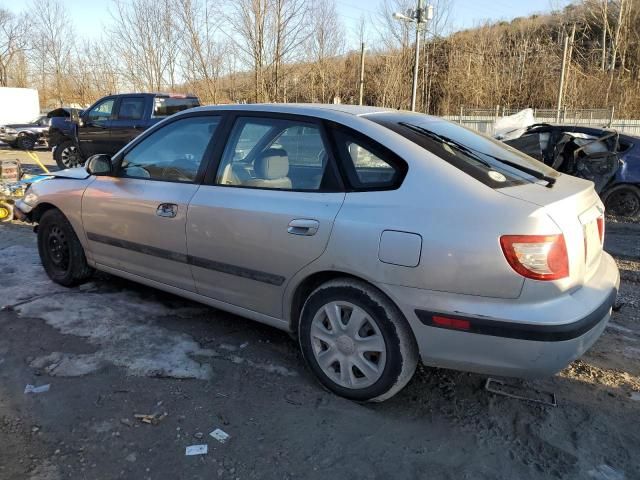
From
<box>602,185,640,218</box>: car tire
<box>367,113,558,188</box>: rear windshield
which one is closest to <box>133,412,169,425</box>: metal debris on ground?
<box>367,113,558,188</box>: rear windshield

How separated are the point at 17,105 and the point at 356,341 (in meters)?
30.6

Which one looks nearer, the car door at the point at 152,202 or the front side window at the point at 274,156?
the front side window at the point at 274,156

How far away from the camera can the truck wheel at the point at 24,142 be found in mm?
20734

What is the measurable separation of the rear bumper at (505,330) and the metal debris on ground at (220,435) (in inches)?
41.4

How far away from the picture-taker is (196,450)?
→ 250cm

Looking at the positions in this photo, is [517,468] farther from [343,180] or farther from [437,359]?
[343,180]

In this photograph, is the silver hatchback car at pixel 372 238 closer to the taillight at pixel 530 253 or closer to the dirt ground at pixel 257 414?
the taillight at pixel 530 253

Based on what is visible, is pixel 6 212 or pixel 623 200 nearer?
pixel 6 212

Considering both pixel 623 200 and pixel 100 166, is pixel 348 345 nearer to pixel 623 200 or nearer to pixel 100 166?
pixel 100 166

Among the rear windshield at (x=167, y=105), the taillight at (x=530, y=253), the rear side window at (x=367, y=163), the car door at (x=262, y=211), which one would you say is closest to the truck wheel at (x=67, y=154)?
the rear windshield at (x=167, y=105)

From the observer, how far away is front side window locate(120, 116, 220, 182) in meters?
3.57

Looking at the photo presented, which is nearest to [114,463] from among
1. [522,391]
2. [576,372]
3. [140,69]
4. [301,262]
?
[301,262]

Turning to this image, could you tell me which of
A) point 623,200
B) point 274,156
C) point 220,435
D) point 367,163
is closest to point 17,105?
point 623,200

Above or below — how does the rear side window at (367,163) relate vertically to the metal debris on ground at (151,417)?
above
